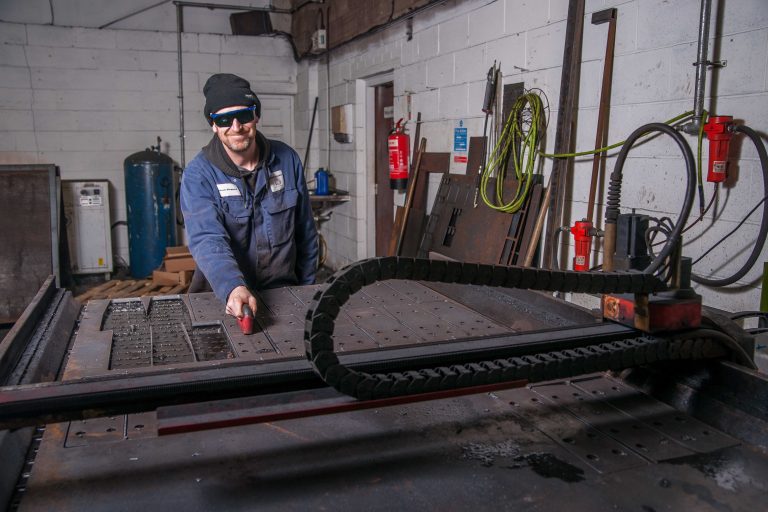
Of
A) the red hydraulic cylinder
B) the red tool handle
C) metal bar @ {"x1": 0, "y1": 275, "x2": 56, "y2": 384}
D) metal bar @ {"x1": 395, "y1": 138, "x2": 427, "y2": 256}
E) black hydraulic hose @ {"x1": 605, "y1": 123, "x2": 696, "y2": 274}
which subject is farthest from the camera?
metal bar @ {"x1": 395, "y1": 138, "x2": 427, "y2": 256}

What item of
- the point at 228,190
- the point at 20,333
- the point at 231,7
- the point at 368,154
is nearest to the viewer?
the point at 20,333

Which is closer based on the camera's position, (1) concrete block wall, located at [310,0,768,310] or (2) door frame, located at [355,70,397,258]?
(1) concrete block wall, located at [310,0,768,310]

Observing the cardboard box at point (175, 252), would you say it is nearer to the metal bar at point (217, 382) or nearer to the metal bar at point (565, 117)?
the metal bar at point (565, 117)

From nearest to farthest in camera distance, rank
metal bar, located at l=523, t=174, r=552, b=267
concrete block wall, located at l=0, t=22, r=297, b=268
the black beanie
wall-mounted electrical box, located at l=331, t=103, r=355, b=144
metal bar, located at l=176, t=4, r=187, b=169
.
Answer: the black beanie < metal bar, located at l=523, t=174, r=552, b=267 < wall-mounted electrical box, located at l=331, t=103, r=355, b=144 < concrete block wall, located at l=0, t=22, r=297, b=268 < metal bar, located at l=176, t=4, r=187, b=169

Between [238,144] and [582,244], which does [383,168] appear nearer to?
[582,244]

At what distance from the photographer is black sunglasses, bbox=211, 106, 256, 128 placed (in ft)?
6.43

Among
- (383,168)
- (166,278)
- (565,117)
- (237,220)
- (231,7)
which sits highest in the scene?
(231,7)

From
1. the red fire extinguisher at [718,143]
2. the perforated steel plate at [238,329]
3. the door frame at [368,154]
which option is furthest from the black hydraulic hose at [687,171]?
the door frame at [368,154]

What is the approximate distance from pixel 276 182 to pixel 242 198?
0.50 ft

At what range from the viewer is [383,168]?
5.19m

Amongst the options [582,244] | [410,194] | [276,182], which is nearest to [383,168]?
[410,194]

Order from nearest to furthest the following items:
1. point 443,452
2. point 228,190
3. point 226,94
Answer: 1. point 443,452
2. point 226,94
3. point 228,190

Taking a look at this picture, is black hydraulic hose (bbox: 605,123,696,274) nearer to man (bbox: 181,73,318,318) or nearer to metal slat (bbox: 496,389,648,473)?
metal slat (bbox: 496,389,648,473)

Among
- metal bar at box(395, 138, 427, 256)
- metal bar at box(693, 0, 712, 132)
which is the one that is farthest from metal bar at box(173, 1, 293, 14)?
metal bar at box(693, 0, 712, 132)
